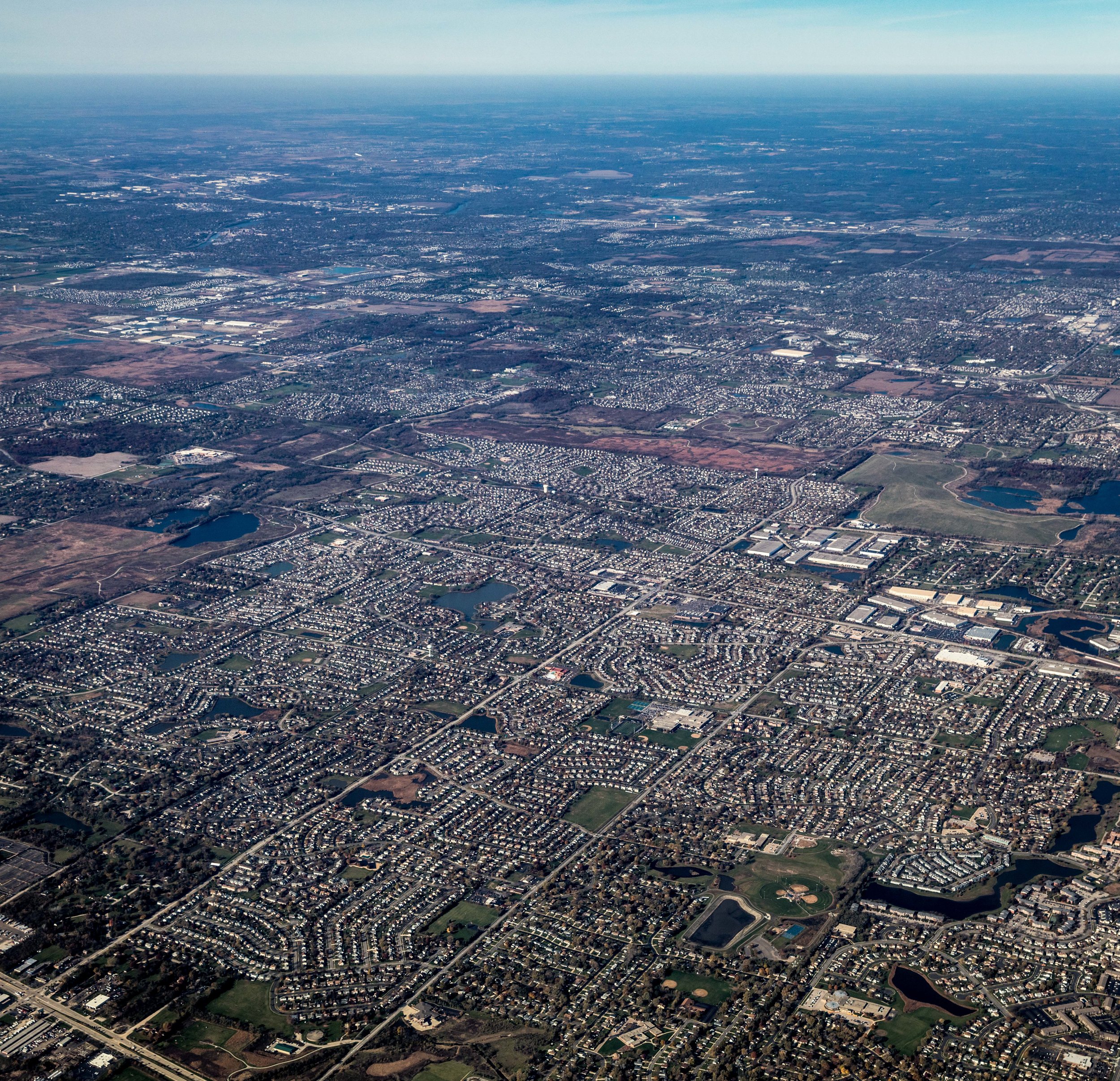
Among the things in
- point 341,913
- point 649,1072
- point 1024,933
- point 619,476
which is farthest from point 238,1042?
point 619,476

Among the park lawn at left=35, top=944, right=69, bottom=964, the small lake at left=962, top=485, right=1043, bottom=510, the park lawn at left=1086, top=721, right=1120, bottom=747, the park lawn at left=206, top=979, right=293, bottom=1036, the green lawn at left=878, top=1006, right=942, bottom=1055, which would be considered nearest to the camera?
the green lawn at left=878, top=1006, right=942, bottom=1055

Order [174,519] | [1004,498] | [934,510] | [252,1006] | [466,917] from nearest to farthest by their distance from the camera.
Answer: [252,1006] < [466,917] < [934,510] < [174,519] < [1004,498]

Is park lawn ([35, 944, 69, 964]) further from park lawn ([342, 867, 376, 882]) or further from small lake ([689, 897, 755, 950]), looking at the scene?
small lake ([689, 897, 755, 950])

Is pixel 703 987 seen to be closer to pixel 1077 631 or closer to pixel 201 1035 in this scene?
pixel 201 1035

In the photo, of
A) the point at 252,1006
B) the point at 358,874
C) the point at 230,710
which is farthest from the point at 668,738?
the point at 252,1006

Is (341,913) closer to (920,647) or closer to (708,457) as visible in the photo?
(920,647)

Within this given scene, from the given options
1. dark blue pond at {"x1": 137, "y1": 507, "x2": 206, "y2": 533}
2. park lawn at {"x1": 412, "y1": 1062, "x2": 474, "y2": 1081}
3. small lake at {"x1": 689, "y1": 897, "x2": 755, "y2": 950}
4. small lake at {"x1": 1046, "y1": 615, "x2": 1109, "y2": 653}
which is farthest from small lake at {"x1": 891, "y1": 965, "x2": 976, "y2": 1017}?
dark blue pond at {"x1": 137, "y1": 507, "x2": 206, "y2": 533}
